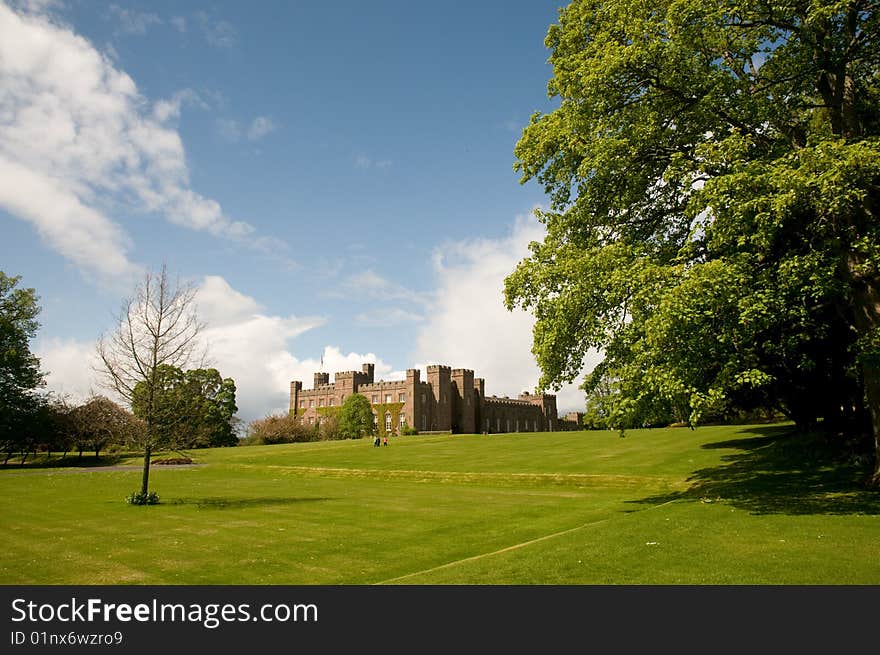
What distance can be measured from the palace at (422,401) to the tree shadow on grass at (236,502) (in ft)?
232

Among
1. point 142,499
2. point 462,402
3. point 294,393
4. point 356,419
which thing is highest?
point 294,393

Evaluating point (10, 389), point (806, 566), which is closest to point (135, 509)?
point (806, 566)

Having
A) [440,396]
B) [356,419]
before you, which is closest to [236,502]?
[356,419]

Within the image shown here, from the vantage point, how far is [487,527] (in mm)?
14977

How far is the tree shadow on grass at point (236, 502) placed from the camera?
20.4 m

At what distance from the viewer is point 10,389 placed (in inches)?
2120

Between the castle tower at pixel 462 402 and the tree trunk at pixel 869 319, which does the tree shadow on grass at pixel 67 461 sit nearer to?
the castle tower at pixel 462 402

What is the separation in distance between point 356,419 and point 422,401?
1456 cm

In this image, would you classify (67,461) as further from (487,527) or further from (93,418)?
(487,527)

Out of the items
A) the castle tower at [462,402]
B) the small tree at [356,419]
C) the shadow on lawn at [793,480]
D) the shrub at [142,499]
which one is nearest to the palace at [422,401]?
the castle tower at [462,402]

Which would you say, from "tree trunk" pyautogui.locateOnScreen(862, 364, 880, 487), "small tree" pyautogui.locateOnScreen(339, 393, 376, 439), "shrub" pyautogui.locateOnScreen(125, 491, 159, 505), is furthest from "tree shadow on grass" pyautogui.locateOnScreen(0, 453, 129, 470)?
"tree trunk" pyautogui.locateOnScreen(862, 364, 880, 487)

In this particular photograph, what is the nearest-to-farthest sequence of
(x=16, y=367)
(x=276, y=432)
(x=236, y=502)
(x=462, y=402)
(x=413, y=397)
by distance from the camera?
(x=236, y=502) < (x=16, y=367) < (x=276, y=432) < (x=413, y=397) < (x=462, y=402)
